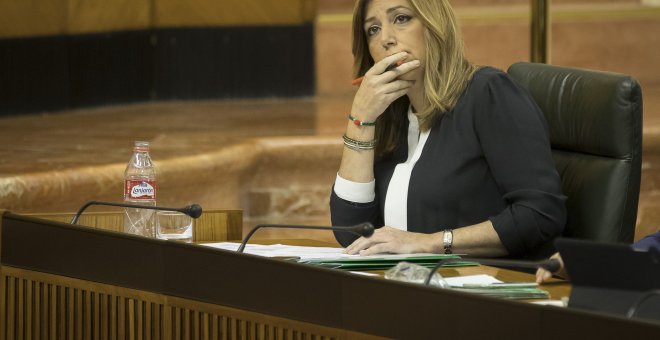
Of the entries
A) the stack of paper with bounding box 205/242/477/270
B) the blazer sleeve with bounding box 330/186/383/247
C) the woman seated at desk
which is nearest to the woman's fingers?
the woman seated at desk

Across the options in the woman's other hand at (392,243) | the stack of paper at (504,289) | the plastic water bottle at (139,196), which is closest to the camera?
the stack of paper at (504,289)

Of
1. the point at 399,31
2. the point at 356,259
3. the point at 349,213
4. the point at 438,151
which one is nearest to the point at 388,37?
the point at 399,31

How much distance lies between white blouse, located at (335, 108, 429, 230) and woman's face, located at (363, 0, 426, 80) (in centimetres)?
11

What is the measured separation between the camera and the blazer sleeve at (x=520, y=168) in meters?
2.10

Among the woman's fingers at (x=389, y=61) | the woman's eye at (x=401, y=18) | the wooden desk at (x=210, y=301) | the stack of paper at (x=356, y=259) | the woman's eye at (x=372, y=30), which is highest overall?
the woman's eye at (x=401, y=18)

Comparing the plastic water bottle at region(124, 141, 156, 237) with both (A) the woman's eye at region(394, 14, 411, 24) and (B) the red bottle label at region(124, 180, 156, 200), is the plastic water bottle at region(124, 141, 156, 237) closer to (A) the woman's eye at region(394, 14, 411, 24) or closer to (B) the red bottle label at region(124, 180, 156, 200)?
(B) the red bottle label at region(124, 180, 156, 200)

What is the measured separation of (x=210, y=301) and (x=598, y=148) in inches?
32.3

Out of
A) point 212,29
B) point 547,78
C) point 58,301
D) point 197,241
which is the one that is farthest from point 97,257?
point 212,29

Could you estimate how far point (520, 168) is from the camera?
2.11 metres

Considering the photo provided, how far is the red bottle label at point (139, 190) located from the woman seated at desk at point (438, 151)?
0.34m

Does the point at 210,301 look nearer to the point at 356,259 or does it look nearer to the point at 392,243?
the point at 356,259

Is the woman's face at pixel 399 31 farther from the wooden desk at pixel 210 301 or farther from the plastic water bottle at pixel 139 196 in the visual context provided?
the wooden desk at pixel 210 301

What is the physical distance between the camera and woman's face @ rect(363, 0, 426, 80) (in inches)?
88.0

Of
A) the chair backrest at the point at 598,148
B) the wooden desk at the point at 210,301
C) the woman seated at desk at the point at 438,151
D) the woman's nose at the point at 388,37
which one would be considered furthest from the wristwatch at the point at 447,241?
the wooden desk at the point at 210,301
